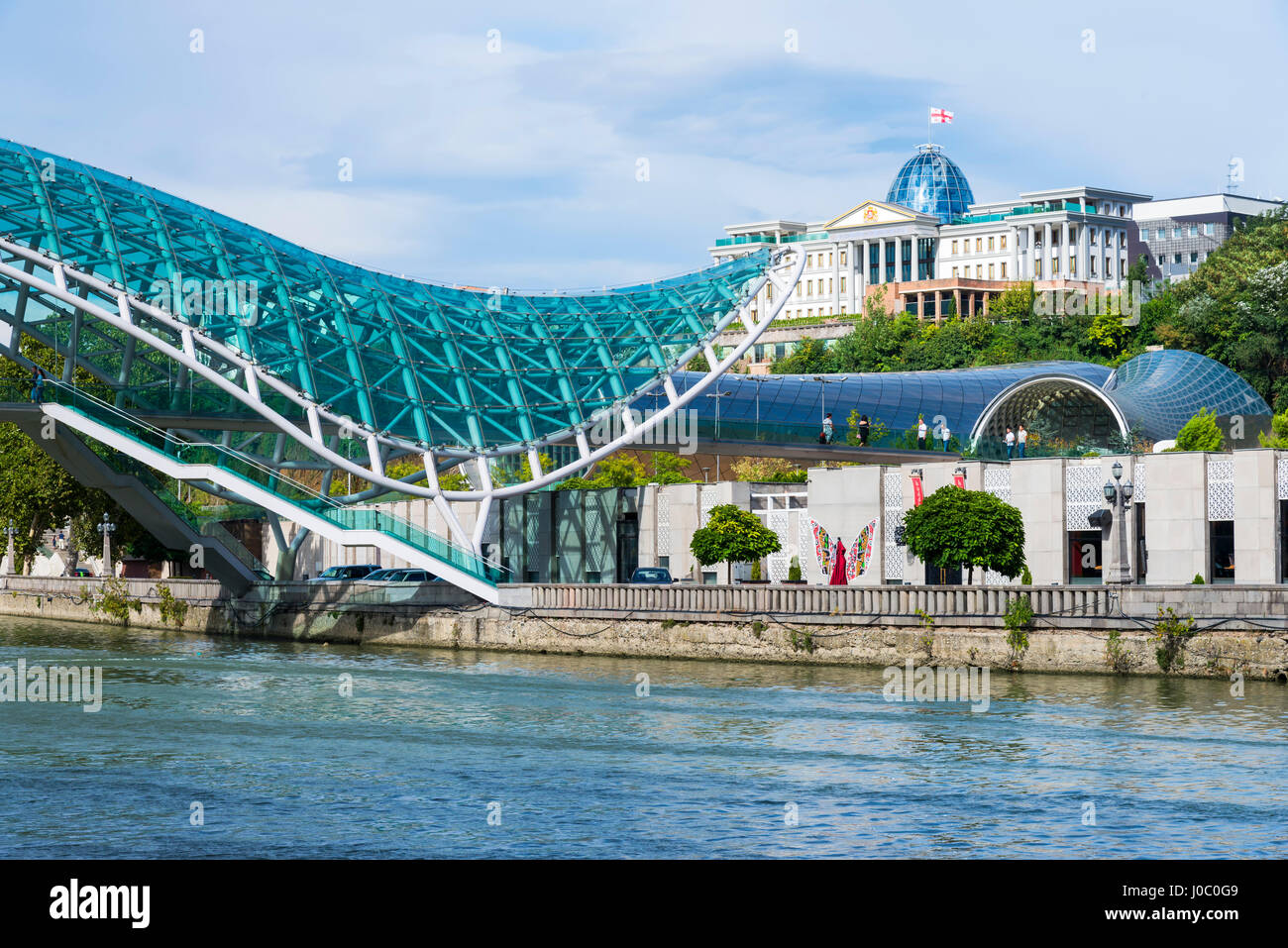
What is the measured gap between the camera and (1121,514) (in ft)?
127

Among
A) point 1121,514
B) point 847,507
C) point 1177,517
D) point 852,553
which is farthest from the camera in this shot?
point 847,507

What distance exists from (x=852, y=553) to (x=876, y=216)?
4372 inches

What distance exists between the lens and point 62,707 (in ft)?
106

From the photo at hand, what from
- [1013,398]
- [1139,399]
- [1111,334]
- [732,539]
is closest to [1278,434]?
[1013,398]

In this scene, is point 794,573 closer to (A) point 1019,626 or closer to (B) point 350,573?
(A) point 1019,626

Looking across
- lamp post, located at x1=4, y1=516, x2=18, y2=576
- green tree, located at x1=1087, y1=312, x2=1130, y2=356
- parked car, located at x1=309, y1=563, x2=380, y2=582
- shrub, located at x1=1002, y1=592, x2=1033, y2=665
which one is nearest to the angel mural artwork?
shrub, located at x1=1002, y1=592, x2=1033, y2=665

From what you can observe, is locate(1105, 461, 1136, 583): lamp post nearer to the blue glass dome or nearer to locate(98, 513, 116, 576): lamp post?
locate(98, 513, 116, 576): lamp post

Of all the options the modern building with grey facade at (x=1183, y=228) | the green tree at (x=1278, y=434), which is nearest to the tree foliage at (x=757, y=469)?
the green tree at (x=1278, y=434)

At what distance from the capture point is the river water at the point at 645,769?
2011 cm

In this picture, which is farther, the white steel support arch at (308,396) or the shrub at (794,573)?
the shrub at (794,573)

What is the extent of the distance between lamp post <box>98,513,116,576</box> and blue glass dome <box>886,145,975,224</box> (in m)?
103

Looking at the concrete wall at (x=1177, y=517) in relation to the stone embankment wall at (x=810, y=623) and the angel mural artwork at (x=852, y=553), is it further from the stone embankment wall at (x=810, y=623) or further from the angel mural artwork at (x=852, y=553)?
the angel mural artwork at (x=852, y=553)

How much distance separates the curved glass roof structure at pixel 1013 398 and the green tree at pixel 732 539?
22.5m
